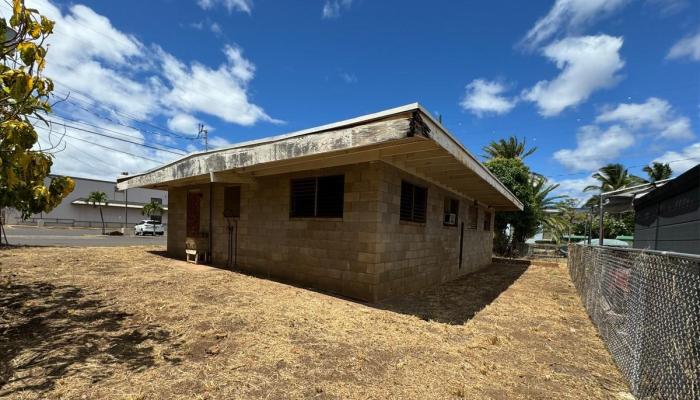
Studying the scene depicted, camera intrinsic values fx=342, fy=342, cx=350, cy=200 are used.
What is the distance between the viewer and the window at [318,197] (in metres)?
7.42

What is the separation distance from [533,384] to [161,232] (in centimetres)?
4241

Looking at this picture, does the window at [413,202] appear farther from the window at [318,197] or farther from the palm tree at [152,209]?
the palm tree at [152,209]

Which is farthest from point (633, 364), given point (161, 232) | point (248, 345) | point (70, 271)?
point (161, 232)

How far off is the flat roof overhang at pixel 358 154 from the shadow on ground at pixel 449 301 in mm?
2813

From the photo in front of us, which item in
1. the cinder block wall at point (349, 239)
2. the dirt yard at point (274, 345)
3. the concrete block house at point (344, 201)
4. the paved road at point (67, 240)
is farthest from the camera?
the paved road at point (67, 240)

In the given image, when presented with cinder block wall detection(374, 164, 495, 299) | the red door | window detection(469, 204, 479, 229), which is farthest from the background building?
cinder block wall detection(374, 164, 495, 299)

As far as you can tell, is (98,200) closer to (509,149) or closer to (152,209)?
(152,209)

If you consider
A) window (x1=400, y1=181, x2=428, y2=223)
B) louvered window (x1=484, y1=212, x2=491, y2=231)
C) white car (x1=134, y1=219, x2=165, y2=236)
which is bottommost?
white car (x1=134, y1=219, x2=165, y2=236)

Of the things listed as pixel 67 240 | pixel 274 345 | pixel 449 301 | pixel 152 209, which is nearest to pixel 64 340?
pixel 274 345

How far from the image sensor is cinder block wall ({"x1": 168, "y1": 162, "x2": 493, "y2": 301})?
6.77 metres

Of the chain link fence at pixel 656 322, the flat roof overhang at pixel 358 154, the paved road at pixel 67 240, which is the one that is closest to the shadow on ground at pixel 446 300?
the chain link fence at pixel 656 322

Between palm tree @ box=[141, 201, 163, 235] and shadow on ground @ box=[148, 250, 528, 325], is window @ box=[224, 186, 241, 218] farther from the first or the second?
palm tree @ box=[141, 201, 163, 235]

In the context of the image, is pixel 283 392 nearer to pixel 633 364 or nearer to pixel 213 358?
pixel 213 358

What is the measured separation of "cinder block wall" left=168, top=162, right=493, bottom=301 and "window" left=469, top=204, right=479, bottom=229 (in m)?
2.13
